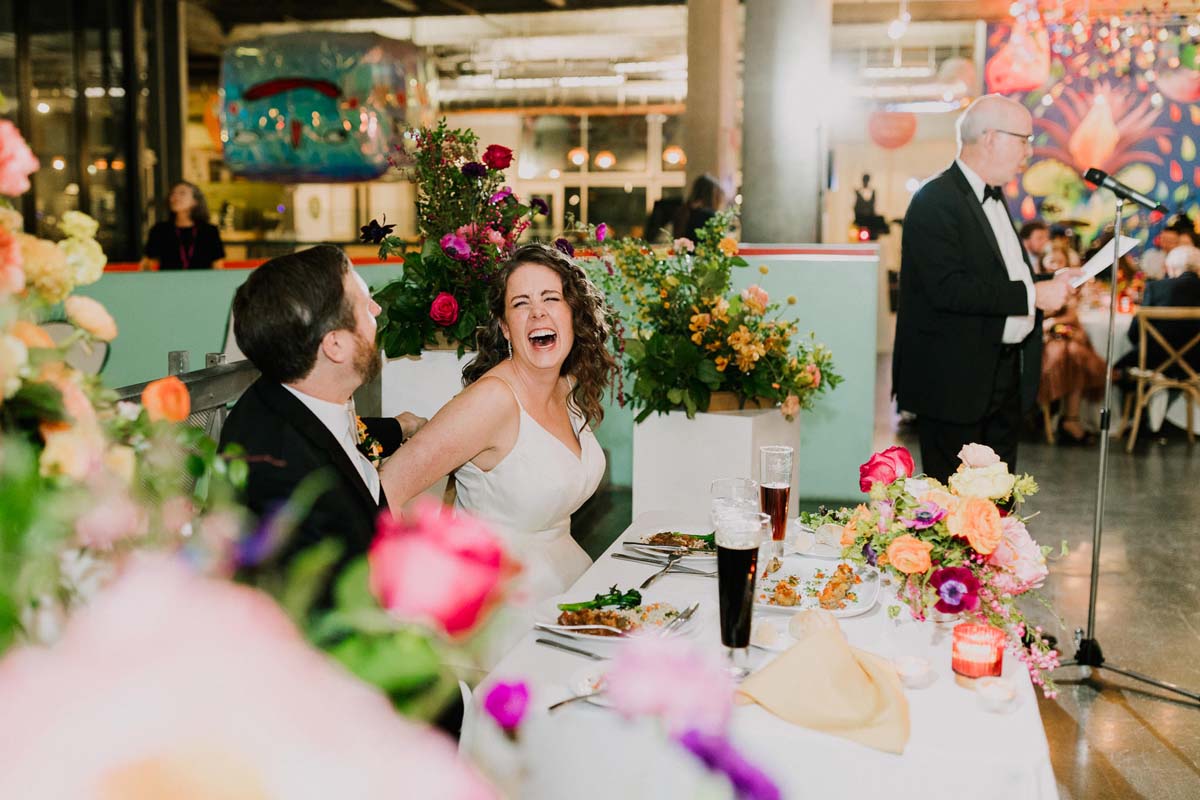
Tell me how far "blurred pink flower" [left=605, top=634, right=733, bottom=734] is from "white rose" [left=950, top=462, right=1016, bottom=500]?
89cm

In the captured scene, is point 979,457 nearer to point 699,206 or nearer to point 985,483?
point 985,483

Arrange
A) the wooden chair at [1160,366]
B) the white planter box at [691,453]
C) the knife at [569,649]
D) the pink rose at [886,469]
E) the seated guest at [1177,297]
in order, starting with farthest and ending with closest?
the seated guest at [1177,297] < the wooden chair at [1160,366] < the white planter box at [691,453] < the pink rose at [886,469] < the knife at [569,649]

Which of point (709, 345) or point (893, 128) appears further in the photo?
point (893, 128)

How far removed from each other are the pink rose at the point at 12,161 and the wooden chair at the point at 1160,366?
6.98m

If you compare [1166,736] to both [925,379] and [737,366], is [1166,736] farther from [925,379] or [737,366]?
[737,366]

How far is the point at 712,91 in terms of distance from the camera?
9734mm

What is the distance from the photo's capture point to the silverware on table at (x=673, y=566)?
186 centimetres

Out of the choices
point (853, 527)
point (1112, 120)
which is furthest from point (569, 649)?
point (1112, 120)

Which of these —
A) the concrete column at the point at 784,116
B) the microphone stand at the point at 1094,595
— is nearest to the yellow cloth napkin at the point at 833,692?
the microphone stand at the point at 1094,595

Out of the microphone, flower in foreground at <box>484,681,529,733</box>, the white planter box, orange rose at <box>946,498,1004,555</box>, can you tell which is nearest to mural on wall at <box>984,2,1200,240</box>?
the microphone

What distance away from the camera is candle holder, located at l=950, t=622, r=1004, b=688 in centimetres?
140

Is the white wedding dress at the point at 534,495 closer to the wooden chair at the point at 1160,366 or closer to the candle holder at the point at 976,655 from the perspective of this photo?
the candle holder at the point at 976,655

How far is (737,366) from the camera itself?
12.5 ft

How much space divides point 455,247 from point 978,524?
7.23 ft
